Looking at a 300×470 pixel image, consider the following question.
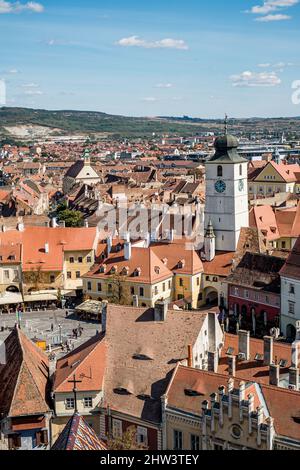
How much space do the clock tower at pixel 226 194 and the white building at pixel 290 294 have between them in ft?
44.5

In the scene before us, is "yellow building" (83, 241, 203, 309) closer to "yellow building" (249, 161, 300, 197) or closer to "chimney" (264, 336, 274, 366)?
"chimney" (264, 336, 274, 366)

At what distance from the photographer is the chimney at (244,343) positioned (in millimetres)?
41938

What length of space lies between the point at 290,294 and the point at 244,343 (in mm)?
21594

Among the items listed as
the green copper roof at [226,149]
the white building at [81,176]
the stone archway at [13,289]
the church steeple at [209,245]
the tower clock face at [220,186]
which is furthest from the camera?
the white building at [81,176]

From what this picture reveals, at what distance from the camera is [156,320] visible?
41.2m

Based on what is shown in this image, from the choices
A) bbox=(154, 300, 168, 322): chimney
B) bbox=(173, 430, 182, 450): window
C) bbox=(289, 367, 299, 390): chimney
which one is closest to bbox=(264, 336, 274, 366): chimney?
bbox=(289, 367, 299, 390): chimney

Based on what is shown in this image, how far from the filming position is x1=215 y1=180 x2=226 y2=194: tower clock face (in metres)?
77.9

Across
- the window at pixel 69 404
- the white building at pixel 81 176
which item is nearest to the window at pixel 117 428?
the window at pixel 69 404

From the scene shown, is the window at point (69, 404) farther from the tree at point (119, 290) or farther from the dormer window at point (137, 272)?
the dormer window at point (137, 272)

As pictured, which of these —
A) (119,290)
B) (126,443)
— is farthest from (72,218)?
(126,443)

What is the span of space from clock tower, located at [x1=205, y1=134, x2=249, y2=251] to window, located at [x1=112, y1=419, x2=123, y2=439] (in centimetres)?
4106

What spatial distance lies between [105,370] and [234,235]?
3968 cm
